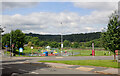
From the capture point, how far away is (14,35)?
5769 centimetres

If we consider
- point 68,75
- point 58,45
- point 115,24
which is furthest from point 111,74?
point 58,45

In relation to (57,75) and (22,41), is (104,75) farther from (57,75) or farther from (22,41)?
(22,41)

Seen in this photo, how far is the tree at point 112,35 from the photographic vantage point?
74.1 ft

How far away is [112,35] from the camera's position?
2317 centimetres

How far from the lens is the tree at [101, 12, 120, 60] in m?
22.6

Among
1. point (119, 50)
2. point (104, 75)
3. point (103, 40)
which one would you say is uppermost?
point (103, 40)

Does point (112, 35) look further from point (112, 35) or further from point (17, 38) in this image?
point (17, 38)

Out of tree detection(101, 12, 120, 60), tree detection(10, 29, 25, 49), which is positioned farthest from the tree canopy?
tree detection(10, 29, 25, 49)

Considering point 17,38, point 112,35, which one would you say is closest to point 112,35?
point 112,35

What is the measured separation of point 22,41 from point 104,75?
161 ft

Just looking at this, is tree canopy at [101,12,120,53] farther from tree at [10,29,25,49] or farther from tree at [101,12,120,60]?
tree at [10,29,25,49]

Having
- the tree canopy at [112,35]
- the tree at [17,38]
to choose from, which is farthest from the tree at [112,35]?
the tree at [17,38]

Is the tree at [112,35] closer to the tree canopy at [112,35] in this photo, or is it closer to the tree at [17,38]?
the tree canopy at [112,35]

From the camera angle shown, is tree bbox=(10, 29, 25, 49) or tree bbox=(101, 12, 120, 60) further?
tree bbox=(10, 29, 25, 49)
